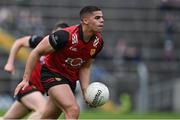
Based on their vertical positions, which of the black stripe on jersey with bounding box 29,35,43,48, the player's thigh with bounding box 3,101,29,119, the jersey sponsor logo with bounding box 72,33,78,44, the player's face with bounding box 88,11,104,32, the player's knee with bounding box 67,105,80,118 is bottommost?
the player's thigh with bounding box 3,101,29,119

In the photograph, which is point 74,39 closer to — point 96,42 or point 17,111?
point 96,42

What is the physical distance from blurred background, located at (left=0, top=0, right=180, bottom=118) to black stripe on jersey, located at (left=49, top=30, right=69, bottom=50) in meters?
11.1

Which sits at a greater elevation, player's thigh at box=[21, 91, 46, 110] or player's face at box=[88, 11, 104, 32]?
player's face at box=[88, 11, 104, 32]

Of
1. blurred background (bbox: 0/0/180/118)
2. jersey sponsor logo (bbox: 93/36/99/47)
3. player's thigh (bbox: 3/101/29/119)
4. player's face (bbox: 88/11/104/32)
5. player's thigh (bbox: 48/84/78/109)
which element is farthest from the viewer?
blurred background (bbox: 0/0/180/118)

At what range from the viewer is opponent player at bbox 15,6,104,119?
9359 mm

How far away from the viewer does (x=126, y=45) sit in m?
25.8

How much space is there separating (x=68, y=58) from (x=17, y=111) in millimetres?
2123

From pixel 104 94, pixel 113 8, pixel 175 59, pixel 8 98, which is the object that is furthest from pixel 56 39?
pixel 113 8

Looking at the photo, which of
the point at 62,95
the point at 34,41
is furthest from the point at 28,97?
the point at 62,95

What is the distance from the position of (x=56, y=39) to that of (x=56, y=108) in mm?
1096

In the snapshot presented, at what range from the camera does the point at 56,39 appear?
30.5ft

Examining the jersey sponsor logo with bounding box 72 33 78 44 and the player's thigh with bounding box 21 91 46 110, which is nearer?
the jersey sponsor logo with bounding box 72 33 78 44

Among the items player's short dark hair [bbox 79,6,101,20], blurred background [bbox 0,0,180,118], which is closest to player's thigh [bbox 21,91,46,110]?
player's short dark hair [bbox 79,6,101,20]

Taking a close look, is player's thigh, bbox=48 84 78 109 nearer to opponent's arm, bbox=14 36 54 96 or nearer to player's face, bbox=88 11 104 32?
opponent's arm, bbox=14 36 54 96
